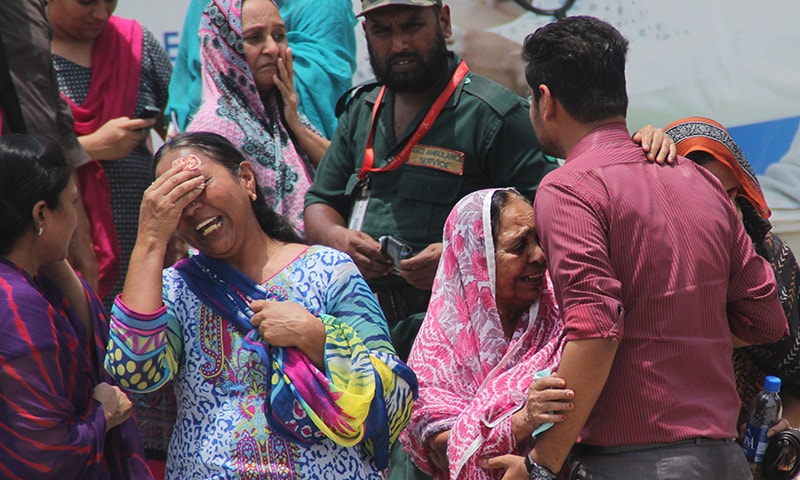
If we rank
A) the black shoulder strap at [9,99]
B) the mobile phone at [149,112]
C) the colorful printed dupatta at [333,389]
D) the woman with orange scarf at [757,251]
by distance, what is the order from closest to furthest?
the colorful printed dupatta at [333,389] → the woman with orange scarf at [757,251] → the black shoulder strap at [9,99] → the mobile phone at [149,112]

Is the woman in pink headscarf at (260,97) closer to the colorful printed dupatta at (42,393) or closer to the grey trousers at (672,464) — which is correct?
the colorful printed dupatta at (42,393)

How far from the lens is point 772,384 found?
2912 mm

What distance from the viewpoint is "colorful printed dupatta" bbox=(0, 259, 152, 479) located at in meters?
2.40

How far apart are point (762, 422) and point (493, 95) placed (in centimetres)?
144

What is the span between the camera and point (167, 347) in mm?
2615

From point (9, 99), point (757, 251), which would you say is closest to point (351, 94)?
point (9, 99)

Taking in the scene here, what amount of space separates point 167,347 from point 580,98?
1.18 m

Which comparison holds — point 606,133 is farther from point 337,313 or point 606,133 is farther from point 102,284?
point 102,284

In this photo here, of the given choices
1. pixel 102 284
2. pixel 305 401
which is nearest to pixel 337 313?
pixel 305 401

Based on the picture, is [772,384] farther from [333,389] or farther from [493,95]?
[493,95]

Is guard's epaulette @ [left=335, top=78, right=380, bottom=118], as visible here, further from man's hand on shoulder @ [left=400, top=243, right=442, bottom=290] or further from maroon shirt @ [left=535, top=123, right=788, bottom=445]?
maroon shirt @ [left=535, top=123, right=788, bottom=445]

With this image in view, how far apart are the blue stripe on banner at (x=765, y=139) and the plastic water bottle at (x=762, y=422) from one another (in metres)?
2.27

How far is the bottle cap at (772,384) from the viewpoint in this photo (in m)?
2.91

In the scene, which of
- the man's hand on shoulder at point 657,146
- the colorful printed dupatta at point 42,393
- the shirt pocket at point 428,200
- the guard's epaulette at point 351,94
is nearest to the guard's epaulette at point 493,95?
the shirt pocket at point 428,200
